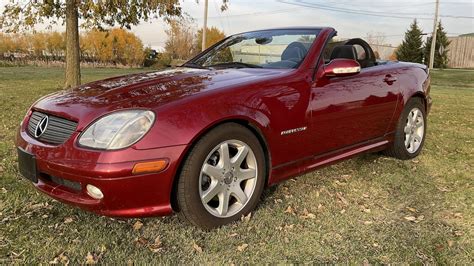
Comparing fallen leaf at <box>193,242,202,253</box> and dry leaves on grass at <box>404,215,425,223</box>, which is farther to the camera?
dry leaves on grass at <box>404,215,425,223</box>

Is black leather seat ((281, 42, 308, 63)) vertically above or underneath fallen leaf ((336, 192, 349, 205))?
above

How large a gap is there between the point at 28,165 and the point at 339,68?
242cm

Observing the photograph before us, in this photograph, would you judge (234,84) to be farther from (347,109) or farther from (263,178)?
(347,109)

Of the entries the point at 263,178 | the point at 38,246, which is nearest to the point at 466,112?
the point at 263,178

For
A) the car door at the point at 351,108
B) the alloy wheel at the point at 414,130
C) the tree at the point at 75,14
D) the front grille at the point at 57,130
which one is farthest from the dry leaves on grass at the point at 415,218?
the tree at the point at 75,14

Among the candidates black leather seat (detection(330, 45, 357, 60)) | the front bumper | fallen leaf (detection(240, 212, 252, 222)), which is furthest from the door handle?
the front bumper

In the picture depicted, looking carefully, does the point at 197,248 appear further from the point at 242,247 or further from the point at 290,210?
the point at 290,210

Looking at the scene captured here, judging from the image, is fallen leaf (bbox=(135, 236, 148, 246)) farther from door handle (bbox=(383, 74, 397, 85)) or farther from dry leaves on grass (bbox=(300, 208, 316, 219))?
door handle (bbox=(383, 74, 397, 85))

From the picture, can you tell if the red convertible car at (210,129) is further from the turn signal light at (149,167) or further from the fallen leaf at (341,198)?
the fallen leaf at (341,198)

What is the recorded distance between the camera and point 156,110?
2.64m

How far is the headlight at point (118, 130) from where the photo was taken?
8.39ft

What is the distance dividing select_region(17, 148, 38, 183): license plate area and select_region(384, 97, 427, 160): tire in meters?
3.47

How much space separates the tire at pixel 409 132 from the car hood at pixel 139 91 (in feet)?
6.05

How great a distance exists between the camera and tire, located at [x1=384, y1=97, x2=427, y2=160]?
180 inches
